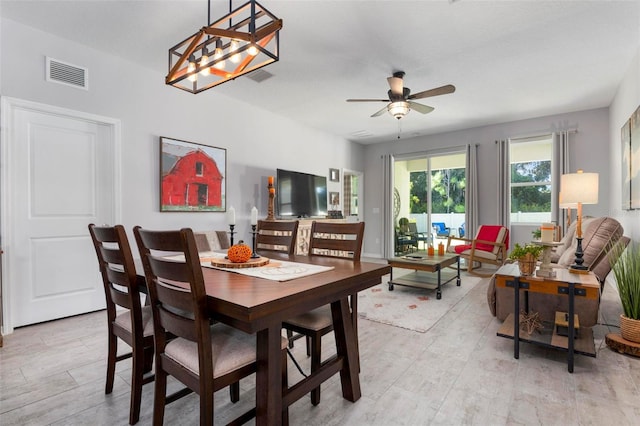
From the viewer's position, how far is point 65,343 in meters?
2.44

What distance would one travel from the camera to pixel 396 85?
11.4ft

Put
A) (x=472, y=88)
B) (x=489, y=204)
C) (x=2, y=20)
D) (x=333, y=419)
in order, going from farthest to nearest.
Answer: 1. (x=489, y=204)
2. (x=472, y=88)
3. (x=2, y=20)
4. (x=333, y=419)

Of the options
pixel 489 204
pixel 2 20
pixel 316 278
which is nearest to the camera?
pixel 316 278

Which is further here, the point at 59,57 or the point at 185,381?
the point at 59,57

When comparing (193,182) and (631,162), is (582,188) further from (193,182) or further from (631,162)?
(193,182)

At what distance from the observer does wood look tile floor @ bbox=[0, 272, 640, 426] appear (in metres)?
1.55

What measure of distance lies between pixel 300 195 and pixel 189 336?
13.8 feet

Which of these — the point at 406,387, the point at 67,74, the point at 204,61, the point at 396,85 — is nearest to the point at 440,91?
the point at 396,85

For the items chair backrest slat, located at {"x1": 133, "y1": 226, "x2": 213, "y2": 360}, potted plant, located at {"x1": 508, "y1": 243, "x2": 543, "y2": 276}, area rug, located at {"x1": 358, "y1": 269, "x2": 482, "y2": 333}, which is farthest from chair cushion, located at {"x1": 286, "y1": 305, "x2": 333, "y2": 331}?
potted plant, located at {"x1": 508, "y1": 243, "x2": 543, "y2": 276}

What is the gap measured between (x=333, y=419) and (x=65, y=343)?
2.24 m

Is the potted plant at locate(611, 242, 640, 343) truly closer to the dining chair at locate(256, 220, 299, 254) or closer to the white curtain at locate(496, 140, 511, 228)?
the dining chair at locate(256, 220, 299, 254)

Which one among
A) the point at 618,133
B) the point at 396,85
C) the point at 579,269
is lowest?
the point at 579,269

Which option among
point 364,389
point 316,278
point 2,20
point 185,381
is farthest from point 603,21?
point 2,20

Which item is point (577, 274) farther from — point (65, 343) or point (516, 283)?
point (65, 343)
